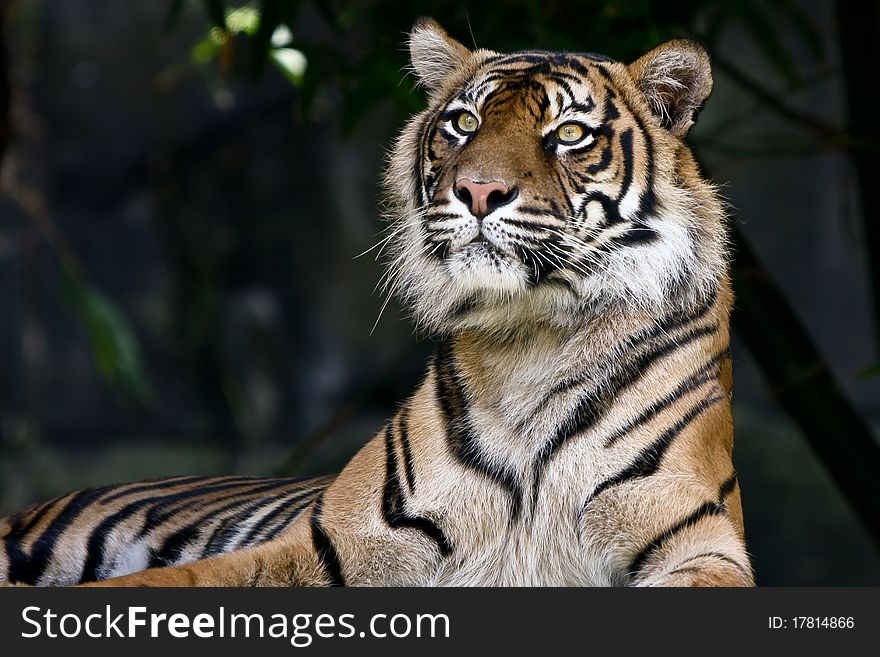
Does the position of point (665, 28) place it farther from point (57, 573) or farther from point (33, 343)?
point (33, 343)

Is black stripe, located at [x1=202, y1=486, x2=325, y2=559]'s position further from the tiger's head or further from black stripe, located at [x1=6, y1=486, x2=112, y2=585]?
the tiger's head

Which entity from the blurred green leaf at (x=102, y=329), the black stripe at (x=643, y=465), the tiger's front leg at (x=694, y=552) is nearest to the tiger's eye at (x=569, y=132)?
the black stripe at (x=643, y=465)

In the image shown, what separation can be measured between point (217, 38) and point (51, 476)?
451 centimetres

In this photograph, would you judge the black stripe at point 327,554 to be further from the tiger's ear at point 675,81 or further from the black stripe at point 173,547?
the tiger's ear at point 675,81

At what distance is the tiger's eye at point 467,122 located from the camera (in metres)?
3.02

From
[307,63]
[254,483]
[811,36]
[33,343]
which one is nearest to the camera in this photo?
[254,483]

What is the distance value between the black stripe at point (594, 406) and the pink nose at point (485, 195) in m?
0.48

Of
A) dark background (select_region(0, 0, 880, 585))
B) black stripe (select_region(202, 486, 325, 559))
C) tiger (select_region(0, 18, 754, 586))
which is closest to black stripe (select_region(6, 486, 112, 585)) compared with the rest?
black stripe (select_region(202, 486, 325, 559))

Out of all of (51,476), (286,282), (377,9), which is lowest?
(51,476)

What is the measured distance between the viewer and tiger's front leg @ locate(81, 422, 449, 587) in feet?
9.31

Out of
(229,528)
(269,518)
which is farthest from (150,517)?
(269,518)

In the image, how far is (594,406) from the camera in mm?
2824
